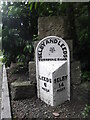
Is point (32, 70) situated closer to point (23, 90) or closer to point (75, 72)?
point (23, 90)

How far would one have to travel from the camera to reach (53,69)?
2.31 metres

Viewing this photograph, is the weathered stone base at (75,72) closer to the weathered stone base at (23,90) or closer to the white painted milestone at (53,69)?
the white painted milestone at (53,69)

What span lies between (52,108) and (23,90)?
0.69m

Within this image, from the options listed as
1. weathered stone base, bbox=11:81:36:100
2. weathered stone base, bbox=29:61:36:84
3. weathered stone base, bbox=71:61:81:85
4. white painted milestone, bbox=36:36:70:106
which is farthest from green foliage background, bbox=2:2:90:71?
weathered stone base, bbox=11:81:36:100

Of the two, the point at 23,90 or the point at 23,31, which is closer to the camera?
the point at 23,90

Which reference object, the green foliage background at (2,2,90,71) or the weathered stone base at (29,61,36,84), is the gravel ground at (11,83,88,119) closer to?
the weathered stone base at (29,61,36,84)

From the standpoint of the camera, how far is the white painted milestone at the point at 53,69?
2.33m

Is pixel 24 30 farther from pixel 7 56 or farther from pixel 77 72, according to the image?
pixel 77 72

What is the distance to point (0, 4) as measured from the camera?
13.3 feet

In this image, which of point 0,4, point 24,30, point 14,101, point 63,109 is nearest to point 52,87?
point 63,109

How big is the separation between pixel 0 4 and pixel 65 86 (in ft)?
10.3

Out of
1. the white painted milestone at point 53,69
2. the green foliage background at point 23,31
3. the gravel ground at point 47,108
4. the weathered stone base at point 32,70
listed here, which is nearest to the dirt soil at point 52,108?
the gravel ground at point 47,108

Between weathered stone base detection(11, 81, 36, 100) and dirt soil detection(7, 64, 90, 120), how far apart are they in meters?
0.08

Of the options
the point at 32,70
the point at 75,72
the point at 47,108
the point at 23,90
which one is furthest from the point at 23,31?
the point at 47,108
